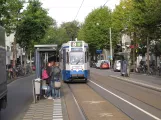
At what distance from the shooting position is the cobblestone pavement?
1238 centimetres

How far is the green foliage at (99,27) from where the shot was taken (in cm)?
8375

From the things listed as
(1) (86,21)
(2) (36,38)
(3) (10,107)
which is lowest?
(3) (10,107)

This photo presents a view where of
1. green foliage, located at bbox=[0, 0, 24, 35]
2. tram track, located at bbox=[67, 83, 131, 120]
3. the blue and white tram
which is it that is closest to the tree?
green foliage, located at bbox=[0, 0, 24, 35]

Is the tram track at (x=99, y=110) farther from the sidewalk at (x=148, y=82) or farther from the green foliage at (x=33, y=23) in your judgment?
the green foliage at (x=33, y=23)

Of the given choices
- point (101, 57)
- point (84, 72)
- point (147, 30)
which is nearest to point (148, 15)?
point (147, 30)

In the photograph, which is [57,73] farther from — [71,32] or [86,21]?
[71,32]

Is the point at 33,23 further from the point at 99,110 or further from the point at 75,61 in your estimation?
the point at 99,110

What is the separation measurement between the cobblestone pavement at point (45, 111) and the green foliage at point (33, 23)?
2921 centimetres

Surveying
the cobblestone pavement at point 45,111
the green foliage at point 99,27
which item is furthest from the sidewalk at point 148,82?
the green foliage at point 99,27

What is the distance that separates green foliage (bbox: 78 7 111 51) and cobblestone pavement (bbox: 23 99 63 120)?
66.9 metres

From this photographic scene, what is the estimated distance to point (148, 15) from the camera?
3872 centimetres

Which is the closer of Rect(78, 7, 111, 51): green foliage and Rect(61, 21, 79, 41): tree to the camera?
Rect(78, 7, 111, 51): green foliage

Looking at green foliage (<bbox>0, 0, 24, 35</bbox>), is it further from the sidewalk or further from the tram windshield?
A: the sidewalk

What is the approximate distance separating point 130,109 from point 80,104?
8.85 ft
